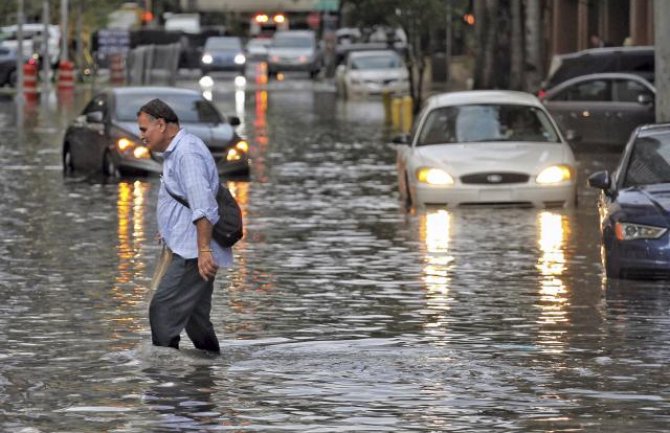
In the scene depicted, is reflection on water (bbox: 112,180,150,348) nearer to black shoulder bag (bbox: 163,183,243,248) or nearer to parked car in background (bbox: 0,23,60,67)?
black shoulder bag (bbox: 163,183,243,248)

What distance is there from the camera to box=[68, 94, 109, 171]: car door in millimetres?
28750

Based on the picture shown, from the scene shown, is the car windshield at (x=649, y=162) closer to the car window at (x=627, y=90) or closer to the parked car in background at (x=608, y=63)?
the car window at (x=627, y=90)

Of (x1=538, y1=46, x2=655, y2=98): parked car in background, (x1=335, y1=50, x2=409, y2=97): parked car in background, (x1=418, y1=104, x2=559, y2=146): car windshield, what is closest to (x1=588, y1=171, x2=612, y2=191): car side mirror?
(x1=418, y1=104, x2=559, y2=146): car windshield

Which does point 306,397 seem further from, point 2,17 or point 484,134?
point 2,17

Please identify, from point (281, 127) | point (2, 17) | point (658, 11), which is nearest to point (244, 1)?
point (2, 17)

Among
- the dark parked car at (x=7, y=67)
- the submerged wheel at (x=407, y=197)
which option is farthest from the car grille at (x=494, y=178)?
the dark parked car at (x=7, y=67)

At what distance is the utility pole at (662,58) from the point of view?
2581 centimetres

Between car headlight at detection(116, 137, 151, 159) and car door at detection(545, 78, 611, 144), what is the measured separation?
9.22 m

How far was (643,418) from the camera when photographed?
9.79 m

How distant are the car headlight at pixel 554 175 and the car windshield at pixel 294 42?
197 feet

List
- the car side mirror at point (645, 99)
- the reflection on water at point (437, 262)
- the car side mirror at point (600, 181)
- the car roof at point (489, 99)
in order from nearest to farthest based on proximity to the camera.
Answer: the reflection on water at point (437, 262) < the car side mirror at point (600, 181) < the car roof at point (489, 99) < the car side mirror at point (645, 99)

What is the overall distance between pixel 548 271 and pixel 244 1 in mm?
90706

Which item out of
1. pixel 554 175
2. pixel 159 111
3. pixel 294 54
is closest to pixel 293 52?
pixel 294 54

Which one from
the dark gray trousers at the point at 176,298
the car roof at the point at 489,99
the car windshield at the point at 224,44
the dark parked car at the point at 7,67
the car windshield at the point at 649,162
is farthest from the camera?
the car windshield at the point at 224,44
